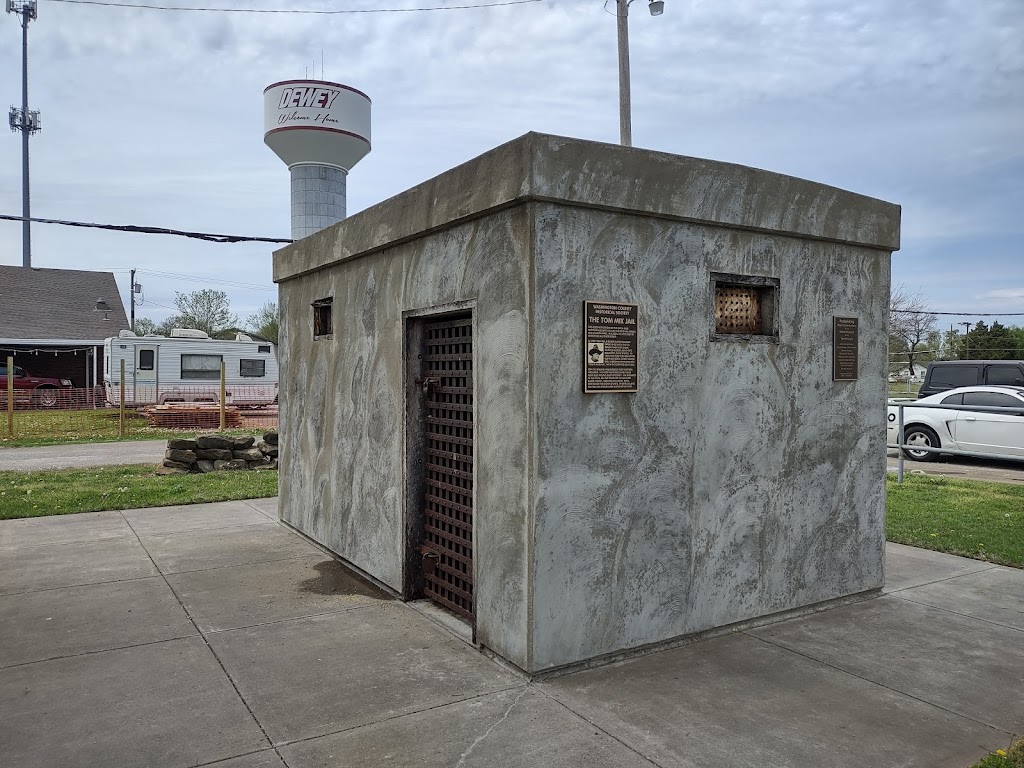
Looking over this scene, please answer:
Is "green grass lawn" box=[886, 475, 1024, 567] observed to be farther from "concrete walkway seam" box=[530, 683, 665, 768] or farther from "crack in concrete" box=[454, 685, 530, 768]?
"crack in concrete" box=[454, 685, 530, 768]

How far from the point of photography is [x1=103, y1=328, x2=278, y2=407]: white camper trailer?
2544cm

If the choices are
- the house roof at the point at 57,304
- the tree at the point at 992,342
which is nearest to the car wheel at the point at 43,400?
the house roof at the point at 57,304

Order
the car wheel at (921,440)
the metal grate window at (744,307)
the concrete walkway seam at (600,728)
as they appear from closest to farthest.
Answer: the concrete walkway seam at (600,728) → the metal grate window at (744,307) → the car wheel at (921,440)

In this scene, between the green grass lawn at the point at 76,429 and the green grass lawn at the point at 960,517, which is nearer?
the green grass lawn at the point at 960,517

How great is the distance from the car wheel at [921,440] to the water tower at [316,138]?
26.6 meters

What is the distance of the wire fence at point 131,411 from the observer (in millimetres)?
19134

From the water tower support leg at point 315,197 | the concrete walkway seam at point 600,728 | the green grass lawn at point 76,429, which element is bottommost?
the concrete walkway seam at point 600,728

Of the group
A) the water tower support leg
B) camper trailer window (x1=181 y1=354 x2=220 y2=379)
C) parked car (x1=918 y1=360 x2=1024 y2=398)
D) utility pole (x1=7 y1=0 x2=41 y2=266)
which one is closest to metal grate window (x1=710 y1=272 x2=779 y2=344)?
parked car (x1=918 y1=360 x2=1024 y2=398)

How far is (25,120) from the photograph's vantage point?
57156 mm

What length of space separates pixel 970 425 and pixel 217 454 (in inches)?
510

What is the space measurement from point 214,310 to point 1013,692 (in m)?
61.5

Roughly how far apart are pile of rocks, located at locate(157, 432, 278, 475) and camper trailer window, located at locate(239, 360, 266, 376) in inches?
603

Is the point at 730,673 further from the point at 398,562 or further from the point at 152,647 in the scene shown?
the point at 152,647

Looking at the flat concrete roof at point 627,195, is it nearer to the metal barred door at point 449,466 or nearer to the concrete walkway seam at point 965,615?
the metal barred door at point 449,466
